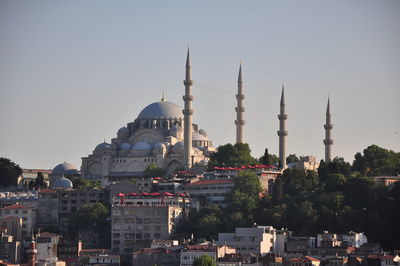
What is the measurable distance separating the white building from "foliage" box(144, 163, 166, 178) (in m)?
23.7

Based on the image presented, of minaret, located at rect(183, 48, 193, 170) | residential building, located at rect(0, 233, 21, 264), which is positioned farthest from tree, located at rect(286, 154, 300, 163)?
residential building, located at rect(0, 233, 21, 264)

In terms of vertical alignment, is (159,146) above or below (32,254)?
→ above

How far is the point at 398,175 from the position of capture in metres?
117

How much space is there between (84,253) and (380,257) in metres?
19.0

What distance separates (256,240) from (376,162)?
60.8 ft

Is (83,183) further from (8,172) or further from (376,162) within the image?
(376,162)

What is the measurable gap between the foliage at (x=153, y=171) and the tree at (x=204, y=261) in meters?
30.6

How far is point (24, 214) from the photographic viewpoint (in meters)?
116

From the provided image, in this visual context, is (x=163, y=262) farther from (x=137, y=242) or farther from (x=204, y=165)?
(x=204, y=165)

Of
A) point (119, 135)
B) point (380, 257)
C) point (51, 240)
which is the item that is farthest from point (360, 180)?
point (119, 135)

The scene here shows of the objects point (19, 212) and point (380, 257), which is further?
point (19, 212)

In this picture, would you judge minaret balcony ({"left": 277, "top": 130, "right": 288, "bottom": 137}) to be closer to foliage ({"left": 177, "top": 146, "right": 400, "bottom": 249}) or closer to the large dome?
foliage ({"left": 177, "top": 146, "right": 400, "bottom": 249})

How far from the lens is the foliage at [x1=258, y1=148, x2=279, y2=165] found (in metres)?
123

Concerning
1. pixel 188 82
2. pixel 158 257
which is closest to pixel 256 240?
pixel 158 257
